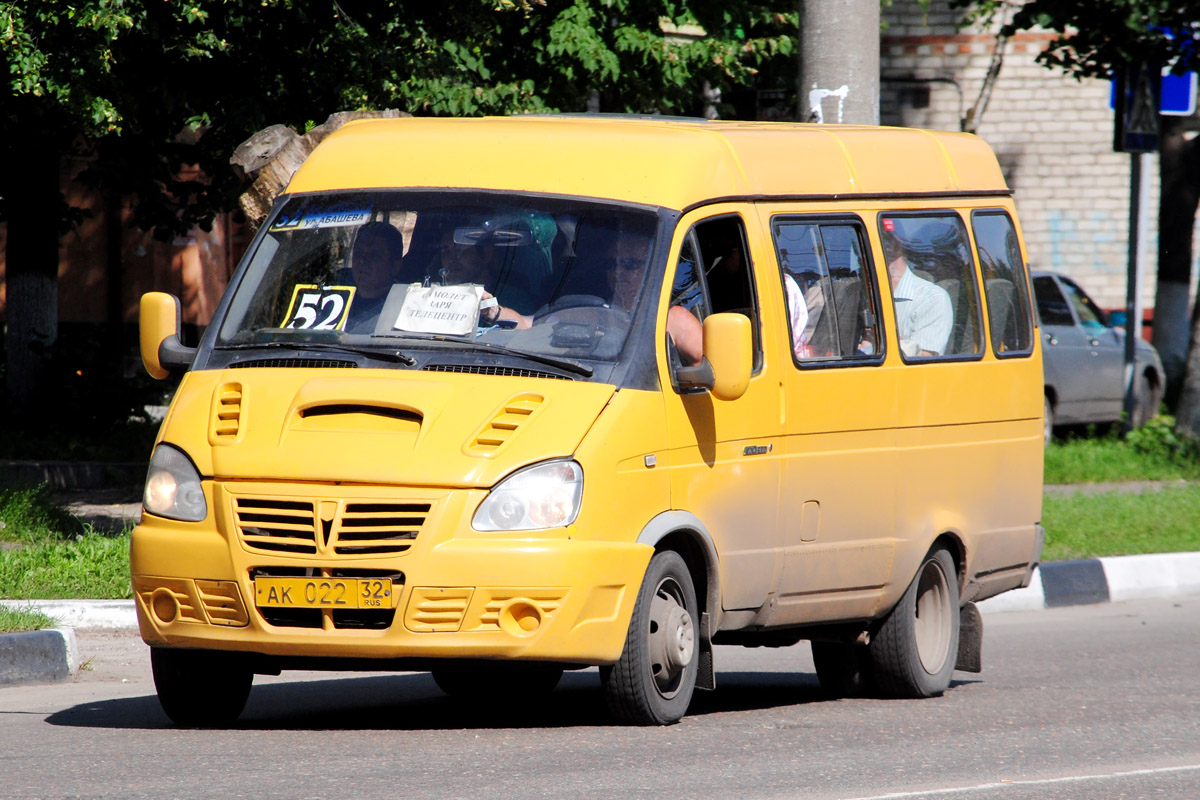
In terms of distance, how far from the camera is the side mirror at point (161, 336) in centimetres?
680

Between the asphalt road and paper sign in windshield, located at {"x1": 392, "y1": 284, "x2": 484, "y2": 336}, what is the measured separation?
1.38 metres

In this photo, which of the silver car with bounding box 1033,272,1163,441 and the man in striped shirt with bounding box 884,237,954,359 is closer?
the man in striped shirt with bounding box 884,237,954,359

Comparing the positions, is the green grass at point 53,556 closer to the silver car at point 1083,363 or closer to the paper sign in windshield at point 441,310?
the paper sign in windshield at point 441,310

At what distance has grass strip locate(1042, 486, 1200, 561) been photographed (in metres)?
12.8

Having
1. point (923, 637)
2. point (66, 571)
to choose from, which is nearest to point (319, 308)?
point (923, 637)

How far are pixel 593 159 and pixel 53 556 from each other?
172 inches

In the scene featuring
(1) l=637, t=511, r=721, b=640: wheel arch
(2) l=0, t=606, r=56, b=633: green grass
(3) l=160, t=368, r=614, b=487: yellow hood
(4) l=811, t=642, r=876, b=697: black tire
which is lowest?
(4) l=811, t=642, r=876, b=697: black tire

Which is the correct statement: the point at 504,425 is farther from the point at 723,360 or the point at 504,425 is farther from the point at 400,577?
the point at 723,360

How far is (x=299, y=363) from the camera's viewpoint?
638 cm

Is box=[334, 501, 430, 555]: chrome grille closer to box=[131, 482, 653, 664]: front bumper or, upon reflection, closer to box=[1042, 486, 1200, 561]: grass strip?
box=[131, 482, 653, 664]: front bumper

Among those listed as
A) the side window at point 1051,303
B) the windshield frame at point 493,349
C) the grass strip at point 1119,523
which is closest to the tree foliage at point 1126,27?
the side window at point 1051,303

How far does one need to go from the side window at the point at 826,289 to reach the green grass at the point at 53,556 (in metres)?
3.87

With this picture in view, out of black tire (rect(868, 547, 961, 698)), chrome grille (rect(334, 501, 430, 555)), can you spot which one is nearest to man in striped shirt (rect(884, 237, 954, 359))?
black tire (rect(868, 547, 961, 698))

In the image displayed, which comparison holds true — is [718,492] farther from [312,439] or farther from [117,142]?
[117,142]
